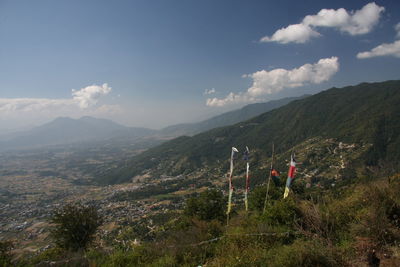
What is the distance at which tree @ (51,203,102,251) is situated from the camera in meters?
19.5

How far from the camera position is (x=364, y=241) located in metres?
6.44

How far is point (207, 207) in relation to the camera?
92.9ft

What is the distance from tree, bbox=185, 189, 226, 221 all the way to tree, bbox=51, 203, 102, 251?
1223cm

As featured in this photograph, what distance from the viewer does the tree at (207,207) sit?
2772cm

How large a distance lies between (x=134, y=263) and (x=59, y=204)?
149m

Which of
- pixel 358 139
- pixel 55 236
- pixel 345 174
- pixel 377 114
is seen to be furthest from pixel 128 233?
pixel 377 114

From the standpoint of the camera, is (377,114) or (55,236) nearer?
(55,236)

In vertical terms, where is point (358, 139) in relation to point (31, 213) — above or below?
above

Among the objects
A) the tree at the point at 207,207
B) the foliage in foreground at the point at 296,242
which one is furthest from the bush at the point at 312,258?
the tree at the point at 207,207

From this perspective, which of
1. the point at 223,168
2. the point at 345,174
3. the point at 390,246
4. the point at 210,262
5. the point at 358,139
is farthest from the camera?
the point at 223,168

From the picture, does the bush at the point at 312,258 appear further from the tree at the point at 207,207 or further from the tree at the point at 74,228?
the tree at the point at 207,207

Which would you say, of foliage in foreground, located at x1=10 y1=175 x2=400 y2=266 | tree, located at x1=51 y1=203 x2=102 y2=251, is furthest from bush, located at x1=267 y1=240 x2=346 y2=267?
tree, located at x1=51 y1=203 x2=102 y2=251

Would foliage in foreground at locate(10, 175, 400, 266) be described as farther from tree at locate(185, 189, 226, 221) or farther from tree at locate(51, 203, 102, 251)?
tree at locate(185, 189, 226, 221)

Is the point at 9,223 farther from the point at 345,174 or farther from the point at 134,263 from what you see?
the point at 345,174
